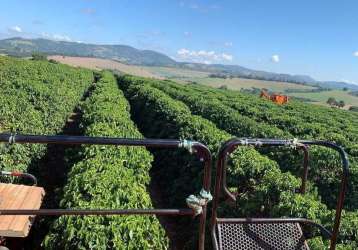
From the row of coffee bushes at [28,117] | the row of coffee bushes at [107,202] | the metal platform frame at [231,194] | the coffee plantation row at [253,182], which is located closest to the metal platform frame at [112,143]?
the metal platform frame at [231,194]

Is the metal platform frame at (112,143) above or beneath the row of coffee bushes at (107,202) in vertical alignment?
above

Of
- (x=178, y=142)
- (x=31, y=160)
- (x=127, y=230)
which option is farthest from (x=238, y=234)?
(x=31, y=160)

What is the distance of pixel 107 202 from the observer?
261 inches

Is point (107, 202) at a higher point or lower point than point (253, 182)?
higher

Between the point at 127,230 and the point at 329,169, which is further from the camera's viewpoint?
the point at 329,169

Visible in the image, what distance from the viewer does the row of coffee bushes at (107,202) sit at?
577cm

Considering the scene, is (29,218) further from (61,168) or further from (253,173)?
(61,168)

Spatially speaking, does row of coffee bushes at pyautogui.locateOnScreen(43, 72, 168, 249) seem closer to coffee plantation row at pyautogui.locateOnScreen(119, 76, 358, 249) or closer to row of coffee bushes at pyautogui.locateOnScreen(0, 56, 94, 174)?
row of coffee bushes at pyautogui.locateOnScreen(0, 56, 94, 174)

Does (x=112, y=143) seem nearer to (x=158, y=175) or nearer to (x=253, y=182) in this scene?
(x=253, y=182)

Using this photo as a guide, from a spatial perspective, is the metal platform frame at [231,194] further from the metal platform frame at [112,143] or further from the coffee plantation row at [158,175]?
the coffee plantation row at [158,175]

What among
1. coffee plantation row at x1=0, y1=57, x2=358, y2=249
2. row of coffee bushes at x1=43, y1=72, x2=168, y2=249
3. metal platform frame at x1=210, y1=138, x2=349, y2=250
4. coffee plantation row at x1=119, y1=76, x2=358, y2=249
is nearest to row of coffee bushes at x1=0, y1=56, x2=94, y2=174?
coffee plantation row at x1=0, y1=57, x2=358, y2=249

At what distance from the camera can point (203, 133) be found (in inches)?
526

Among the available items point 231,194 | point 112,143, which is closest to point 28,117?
point 231,194

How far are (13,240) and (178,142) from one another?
Result: 4.41 m
